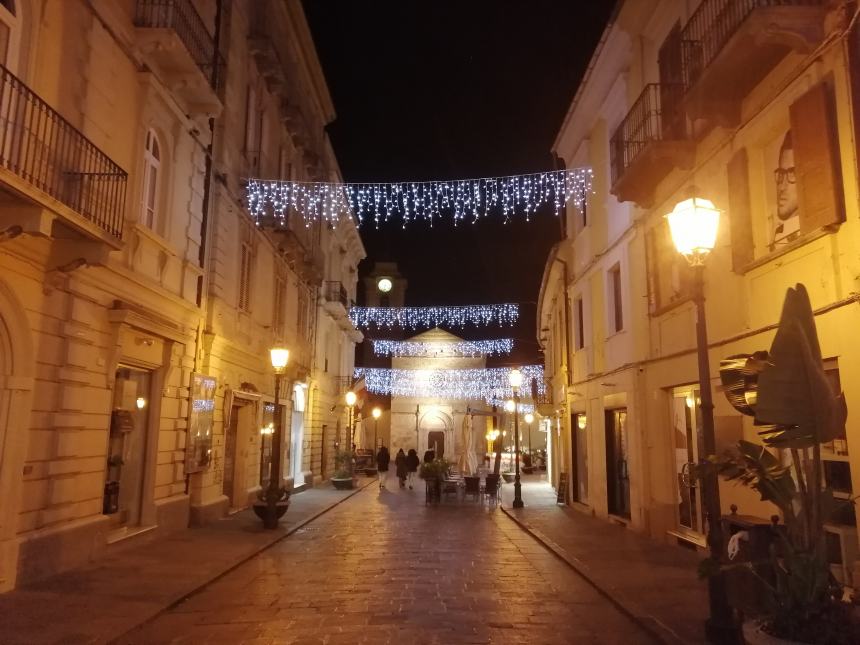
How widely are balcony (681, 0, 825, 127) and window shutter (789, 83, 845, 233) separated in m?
0.71

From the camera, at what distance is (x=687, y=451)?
1205 cm

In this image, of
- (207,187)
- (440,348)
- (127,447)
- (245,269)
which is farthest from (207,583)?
(440,348)

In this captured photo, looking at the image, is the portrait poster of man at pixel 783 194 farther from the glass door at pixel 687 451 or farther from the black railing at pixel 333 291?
the black railing at pixel 333 291

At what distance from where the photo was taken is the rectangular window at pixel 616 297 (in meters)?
15.9

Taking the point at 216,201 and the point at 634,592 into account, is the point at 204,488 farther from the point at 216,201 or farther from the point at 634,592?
the point at 634,592

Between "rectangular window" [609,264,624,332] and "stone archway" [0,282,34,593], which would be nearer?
"stone archway" [0,282,34,593]

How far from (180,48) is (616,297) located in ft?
35.0

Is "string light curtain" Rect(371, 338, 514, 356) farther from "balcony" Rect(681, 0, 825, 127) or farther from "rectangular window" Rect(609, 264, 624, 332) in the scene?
"balcony" Rect(681, 0, 825, 127)

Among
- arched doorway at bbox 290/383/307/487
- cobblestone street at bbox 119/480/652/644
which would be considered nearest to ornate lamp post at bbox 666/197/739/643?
cobblestone street at bbox 119/480/652/644

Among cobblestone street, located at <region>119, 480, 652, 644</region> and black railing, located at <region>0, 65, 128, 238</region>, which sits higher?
black railing, located at <region>0, 65, 128, 238</region>

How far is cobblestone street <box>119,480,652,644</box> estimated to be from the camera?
679 cm

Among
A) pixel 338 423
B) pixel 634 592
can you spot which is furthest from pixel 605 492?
pixel 338 423

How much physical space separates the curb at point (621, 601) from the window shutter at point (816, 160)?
470 centimetres

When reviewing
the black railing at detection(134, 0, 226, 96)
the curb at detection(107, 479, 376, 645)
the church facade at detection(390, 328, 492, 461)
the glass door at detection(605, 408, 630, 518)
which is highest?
the black railing at detection(134, 0, 226, 96)
